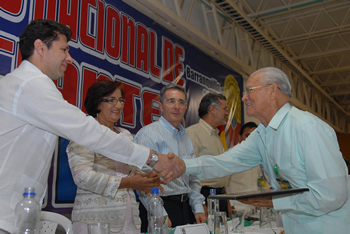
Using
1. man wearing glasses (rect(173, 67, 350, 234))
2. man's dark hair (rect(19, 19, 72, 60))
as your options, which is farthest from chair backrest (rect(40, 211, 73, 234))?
man wearing glasses (rect(173, 67, 350, 234))

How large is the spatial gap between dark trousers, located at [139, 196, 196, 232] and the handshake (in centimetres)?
45

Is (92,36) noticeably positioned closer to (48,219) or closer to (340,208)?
(48,219)

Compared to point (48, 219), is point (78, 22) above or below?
above

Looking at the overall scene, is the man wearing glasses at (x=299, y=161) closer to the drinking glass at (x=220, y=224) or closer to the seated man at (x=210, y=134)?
the drinking glass at (x=220, y=224)

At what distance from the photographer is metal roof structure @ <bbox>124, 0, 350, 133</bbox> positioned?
441cm

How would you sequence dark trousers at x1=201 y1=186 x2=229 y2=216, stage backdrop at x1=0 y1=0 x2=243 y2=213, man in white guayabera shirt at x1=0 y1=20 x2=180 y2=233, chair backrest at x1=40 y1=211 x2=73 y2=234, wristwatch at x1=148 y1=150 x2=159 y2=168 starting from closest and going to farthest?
man in white guayabera shirt at x1=0 y1=20 x2=180 y2=233 < chair backrest at x1=40 y1=211 x2=73 y2=234 < wristwatch at x1=148 y1=150 x2=159 y2=168 < stage backdrop at x1=0 y1=0 x2=243 y2=213 < dark trousers at x1=201 y1=186 x2=229 y2=216

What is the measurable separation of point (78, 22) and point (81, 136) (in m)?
1.57

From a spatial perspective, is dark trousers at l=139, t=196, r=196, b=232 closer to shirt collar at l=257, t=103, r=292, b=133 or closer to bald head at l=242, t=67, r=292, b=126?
bald head at l=242, t=67, r=292, b=126

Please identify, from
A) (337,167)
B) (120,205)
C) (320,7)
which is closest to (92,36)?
(120,205)

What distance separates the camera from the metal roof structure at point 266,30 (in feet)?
14.5

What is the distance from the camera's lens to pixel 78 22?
280 centimetres

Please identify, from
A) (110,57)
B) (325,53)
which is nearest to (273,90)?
(110,57)

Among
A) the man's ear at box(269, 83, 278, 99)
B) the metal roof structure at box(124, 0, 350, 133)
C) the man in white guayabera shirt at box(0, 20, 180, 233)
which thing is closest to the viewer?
the man in white guayabera shirt at box(0, 20, 180, 233)

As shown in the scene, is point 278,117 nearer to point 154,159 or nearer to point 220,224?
point 220,224
